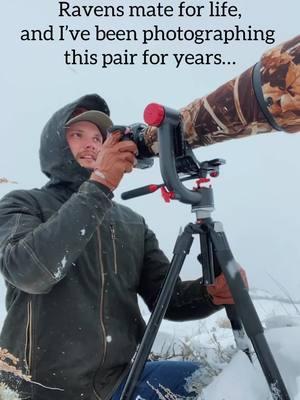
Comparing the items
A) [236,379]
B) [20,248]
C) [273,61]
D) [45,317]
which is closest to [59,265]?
[20,248]

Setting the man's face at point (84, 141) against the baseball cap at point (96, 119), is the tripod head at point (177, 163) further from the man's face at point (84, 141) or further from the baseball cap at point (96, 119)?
the baseball cap at point (96, 119)

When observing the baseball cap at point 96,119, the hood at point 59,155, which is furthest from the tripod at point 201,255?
the baseball cap at point 96,119

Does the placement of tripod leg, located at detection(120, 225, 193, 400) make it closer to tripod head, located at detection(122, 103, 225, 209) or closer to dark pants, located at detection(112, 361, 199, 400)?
tripod head, located at detection(122, 103, 225, 209)

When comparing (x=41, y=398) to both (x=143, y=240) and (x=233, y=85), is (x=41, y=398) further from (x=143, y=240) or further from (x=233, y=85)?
(x=233, y=85)

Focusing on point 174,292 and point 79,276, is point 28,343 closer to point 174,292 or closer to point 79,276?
point 79,276

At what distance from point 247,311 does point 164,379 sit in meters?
0.77

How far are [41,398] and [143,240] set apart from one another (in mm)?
802

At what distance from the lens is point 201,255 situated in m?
1.56

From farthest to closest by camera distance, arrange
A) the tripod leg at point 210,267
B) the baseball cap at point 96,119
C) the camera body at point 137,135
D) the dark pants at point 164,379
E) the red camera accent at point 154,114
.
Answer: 1. the baseball cap at point 96,119
2. the dark pants at point 164,379
3. the camera body at point 137,135
4. the tripod leg at point 210,267
5. the red camera accent at point 154,114

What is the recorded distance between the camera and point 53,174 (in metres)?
2.05

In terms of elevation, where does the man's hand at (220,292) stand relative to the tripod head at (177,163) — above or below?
below

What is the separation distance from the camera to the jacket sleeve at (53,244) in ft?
4.98

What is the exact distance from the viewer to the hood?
202 centimetres

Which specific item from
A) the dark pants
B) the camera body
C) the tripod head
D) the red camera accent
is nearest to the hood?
the camera body
